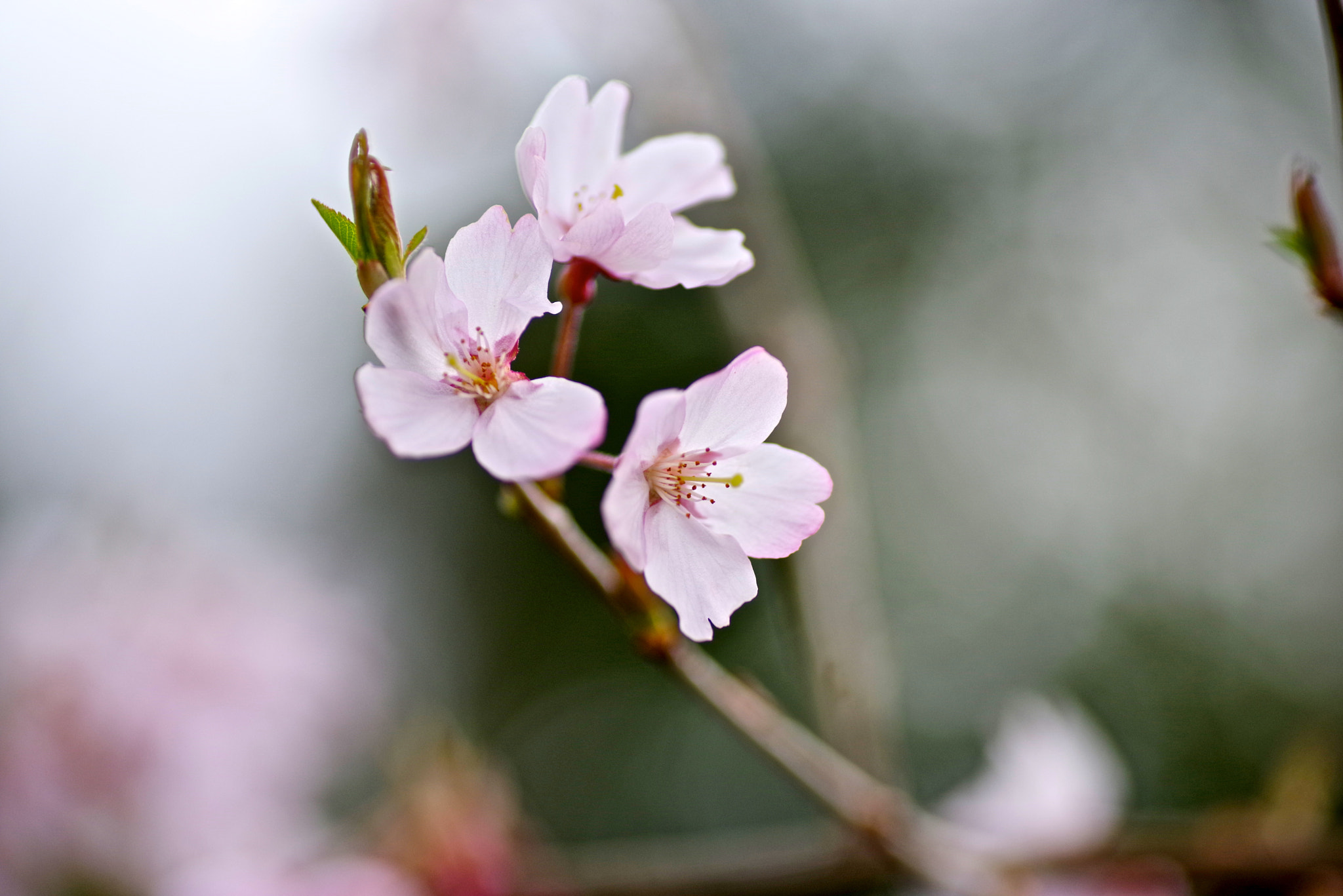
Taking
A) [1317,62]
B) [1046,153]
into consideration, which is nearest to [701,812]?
[1046,153]

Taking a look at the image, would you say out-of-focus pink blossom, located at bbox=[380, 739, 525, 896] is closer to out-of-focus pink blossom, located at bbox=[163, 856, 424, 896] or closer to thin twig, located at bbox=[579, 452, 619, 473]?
out-of-focus pink blossom, located at bbox=[163, 856, 424, 896]

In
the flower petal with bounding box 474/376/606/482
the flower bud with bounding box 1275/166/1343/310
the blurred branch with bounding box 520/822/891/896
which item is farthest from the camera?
the blurred branch with bounding box 520/822/891/896

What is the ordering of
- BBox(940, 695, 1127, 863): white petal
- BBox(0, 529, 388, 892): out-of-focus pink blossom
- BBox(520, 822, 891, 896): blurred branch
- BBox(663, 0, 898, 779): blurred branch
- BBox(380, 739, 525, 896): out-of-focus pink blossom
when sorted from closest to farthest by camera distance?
BBox(520, 822, 891, 896): blurred branch, BBox(663, 0, 898, 779): blurred branch, BBox(380, 739, 525, 896): out-of-focus pink blossom, BBox(940, 695, 1127, 863): white petal, BBox(0, 529, 388, 892): out-of-focus pink blossom

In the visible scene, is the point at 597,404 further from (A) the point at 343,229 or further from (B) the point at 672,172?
(B) the point at 672,172

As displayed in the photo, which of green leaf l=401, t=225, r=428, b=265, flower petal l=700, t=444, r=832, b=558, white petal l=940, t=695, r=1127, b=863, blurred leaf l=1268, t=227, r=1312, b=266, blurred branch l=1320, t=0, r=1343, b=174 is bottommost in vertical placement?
white petal l=940, t=695, r=1127, b=863

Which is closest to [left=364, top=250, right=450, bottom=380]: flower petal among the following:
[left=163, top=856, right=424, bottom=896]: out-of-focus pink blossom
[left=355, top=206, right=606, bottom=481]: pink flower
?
[left=355, top=206, right=606, bottom=481]: pink flower

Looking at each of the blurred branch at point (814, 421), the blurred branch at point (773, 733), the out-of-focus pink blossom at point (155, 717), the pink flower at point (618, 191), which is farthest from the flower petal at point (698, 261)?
the out-of-focus pink blossom at point (155, 717)

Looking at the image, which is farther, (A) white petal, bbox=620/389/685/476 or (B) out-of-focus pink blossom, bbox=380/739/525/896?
(B) out-of-focus pink blossom, bbox=380/739/525/896

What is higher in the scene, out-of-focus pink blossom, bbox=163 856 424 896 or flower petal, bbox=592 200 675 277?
flower petal, bbox=592 200 675 277
